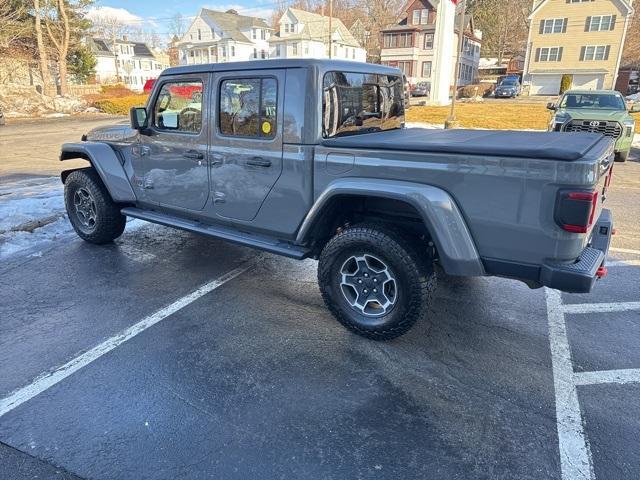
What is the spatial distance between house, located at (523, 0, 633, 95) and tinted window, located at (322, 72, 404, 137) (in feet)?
158

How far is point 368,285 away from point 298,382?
0.87 m

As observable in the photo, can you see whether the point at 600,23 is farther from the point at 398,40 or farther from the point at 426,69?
the point at 398,40

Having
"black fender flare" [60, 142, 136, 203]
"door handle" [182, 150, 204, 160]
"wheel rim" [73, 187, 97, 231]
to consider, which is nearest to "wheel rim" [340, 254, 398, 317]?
"door handle" [182, 150, 204, 160]

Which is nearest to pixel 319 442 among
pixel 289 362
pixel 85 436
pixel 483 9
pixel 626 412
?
pixel 289 362

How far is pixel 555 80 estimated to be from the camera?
45.6 metres

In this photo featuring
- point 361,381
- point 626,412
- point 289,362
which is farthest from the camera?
point 289,362

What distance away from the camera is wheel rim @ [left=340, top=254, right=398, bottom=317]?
128 inches

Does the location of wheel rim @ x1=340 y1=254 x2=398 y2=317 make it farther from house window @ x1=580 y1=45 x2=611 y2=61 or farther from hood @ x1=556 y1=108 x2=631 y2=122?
house window @ x1=580 y1=45 x2=611 y2=61

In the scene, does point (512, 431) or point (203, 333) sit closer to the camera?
point (512, 431)

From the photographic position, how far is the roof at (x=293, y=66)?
11.1 ft

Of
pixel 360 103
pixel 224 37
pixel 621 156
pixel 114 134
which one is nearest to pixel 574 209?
pixel 360 103

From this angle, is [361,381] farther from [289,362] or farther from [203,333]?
[203,333]

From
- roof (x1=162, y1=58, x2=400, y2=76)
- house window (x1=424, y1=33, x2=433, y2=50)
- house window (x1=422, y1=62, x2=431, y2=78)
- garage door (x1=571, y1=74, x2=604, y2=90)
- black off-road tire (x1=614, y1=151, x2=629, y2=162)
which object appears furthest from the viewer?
house window (x1=422, y1=62, x2=431, y2=78)

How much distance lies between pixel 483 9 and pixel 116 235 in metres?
76.8
